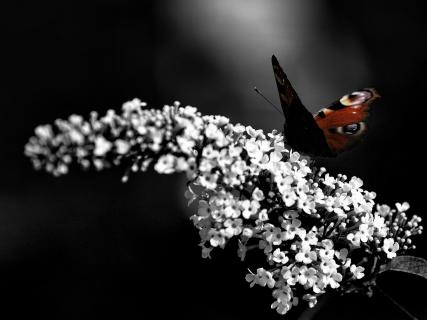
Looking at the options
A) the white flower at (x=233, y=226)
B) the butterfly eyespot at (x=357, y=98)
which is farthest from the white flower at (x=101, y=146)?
the butterfly eyespot at (x=357, y=98)

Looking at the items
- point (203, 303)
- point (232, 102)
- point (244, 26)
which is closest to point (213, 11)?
point (244, 26)

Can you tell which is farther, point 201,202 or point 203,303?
point 203,303

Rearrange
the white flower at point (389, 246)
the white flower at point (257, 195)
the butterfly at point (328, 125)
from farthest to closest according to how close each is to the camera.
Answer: the butterfly at point (328, 125)
the white flower at point (389, 246)
the white flower at point (257, 195)

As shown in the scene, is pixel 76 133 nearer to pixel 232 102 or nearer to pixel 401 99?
pixel 232 102

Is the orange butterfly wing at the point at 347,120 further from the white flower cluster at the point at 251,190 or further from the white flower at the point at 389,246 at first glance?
the white flower at the point at 389,246

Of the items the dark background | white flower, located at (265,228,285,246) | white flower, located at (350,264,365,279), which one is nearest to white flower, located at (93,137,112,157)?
white flower, located at (265,228,285,246)
